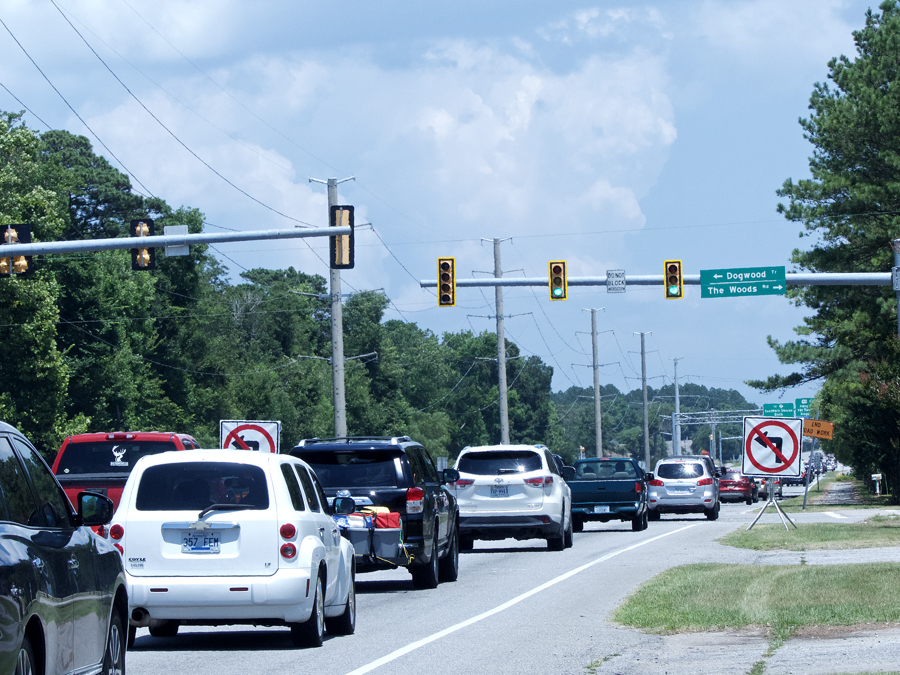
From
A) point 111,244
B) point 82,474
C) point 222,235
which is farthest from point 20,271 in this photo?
point 82,474

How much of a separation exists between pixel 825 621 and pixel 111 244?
16.1 meters

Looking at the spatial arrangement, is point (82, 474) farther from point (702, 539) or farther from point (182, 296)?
point (182, 296)

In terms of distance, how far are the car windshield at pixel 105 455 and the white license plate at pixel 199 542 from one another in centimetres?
832

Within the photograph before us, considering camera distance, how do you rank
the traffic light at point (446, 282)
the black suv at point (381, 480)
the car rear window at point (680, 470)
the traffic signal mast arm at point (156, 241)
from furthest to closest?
the car rear window at point (680, 470), the traffic light at point (446, 282), the traffic signal mast arm at point (156, 241), the black suv at point (381, 480)

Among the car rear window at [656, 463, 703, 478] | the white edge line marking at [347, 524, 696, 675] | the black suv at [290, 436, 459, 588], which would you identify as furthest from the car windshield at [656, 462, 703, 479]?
the black suv at [290, 436, 459, 588]

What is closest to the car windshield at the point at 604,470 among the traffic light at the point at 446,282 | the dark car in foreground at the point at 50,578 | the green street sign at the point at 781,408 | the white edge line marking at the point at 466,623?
the traffic light at the point at 446,282

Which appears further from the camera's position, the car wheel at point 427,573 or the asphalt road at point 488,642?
the car wheel at point 427,573

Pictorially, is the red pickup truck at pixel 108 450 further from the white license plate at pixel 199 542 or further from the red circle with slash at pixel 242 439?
the white license plate at pixel 199 542

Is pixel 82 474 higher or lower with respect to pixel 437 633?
higher

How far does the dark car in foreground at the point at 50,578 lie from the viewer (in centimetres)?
623

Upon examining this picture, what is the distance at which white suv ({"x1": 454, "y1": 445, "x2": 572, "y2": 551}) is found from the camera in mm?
25016

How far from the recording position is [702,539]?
28.3 metres

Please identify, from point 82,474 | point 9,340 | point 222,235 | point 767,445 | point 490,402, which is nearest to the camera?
point 82,474

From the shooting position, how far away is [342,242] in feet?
83.8
